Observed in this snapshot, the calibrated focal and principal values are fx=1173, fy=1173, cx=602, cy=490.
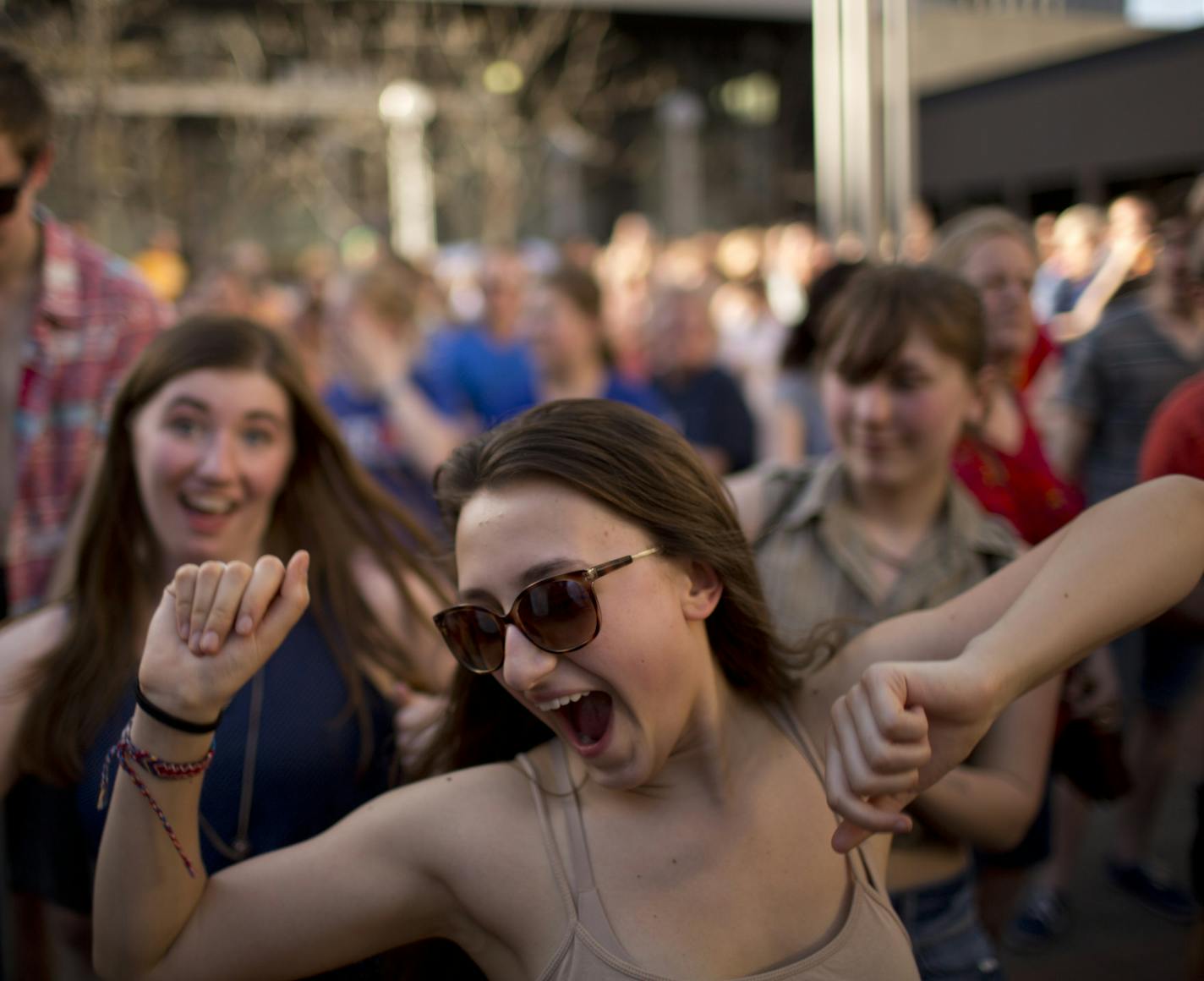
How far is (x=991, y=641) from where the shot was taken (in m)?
1.44

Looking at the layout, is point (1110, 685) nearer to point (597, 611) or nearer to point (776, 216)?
point (597, 611)

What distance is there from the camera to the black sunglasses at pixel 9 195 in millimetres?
2686

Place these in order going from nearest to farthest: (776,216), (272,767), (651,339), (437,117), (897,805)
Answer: (897,805), (272,767), (651,339), (437,117), (776,216)

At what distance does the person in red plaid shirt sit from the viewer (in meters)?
2.76

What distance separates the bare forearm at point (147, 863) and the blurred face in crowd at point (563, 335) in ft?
11.8

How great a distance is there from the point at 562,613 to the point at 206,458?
3.28ft

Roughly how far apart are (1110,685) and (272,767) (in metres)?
1.64

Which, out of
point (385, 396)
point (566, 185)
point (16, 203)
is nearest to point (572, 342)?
point (385, 396)

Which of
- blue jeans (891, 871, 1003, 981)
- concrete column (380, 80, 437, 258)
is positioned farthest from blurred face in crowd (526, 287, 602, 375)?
concrete column (380, 80, 437, 258)

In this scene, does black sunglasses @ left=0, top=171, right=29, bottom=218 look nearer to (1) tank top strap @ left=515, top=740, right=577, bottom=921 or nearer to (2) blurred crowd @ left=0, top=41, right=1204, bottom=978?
(2) blurred crowd @ left=0, top=41, right=1204, bottom=978

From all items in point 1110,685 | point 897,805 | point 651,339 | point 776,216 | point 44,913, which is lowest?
point 44,913

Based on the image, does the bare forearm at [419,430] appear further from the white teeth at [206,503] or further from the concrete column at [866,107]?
the white teeth at [206,503]

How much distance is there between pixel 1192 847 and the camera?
2.23 metres

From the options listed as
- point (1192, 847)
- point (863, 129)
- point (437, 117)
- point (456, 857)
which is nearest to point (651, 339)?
point (863, 129)
